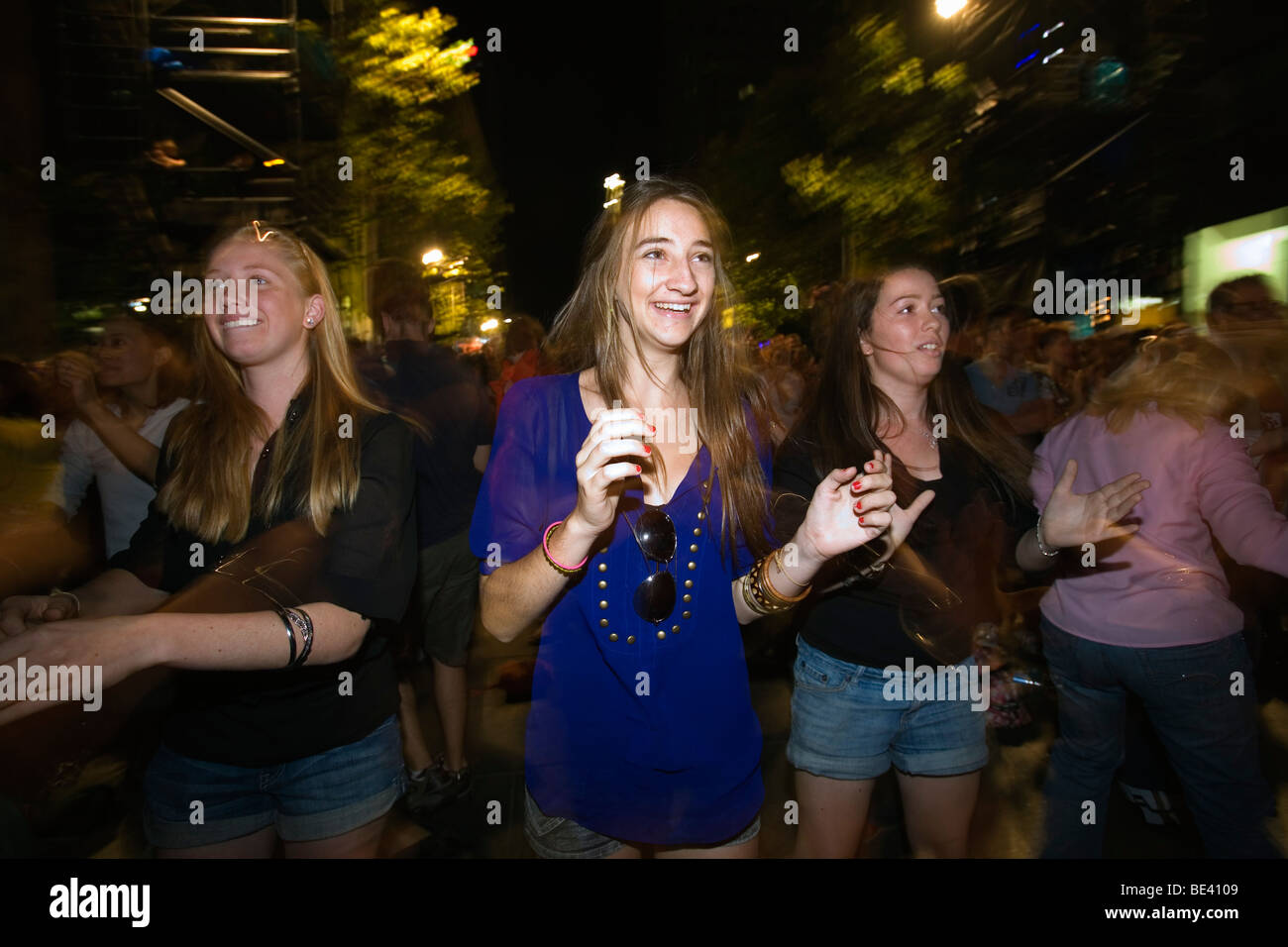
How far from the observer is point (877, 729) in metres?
2.14

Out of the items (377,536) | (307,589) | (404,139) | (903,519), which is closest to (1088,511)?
(903,519)

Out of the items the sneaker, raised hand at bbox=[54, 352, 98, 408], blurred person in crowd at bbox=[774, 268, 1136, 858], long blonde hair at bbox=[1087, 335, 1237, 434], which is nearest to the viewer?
blurred person in crowd at bbox=[774, 268, 1136, 858]

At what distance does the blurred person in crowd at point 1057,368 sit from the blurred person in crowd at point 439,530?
3.93 m

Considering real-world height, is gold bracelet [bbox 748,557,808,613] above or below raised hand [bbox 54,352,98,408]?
below

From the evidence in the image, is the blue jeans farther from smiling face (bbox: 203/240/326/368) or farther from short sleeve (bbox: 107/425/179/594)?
short sleeve (bbox: 107/425/179/594)

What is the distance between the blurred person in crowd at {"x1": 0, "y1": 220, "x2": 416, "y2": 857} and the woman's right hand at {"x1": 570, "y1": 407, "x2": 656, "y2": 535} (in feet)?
1.92

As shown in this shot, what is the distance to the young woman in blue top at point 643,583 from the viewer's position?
1698mm

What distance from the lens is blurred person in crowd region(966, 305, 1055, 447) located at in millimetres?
4898

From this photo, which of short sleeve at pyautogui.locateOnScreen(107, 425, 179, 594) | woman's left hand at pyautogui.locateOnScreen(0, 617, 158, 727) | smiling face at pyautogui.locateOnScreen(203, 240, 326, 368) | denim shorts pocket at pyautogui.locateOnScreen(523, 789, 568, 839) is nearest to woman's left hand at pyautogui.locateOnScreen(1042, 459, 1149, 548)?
denim shorts pocket at pyautogui.locateOnScreen(523, 789, 568, 839)

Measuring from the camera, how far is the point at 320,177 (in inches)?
239

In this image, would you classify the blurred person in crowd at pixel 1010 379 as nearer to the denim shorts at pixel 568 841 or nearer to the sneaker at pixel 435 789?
the sneaker at pixel 435 789

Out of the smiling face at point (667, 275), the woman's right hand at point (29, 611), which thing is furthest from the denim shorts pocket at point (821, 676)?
the woman's right hand at point (29, 611)

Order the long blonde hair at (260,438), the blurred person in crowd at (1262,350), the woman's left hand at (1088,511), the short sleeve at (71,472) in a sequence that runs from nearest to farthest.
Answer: the long blonde hair at (260,438)
the woman's left hand at (1088,511)
the short sleeve at (71,472)
the blurred person in crowd at (1262,350)
